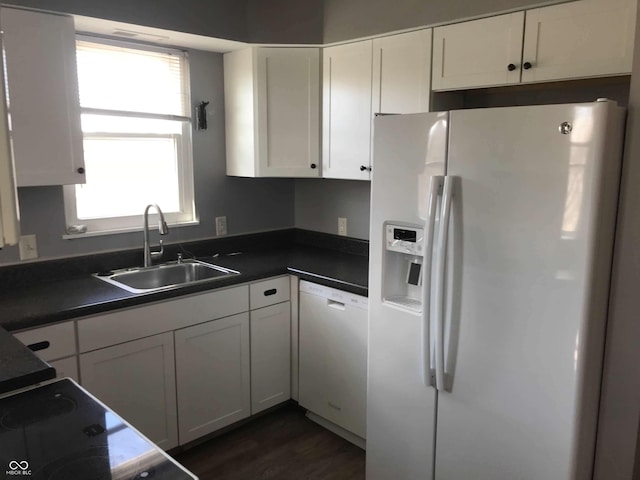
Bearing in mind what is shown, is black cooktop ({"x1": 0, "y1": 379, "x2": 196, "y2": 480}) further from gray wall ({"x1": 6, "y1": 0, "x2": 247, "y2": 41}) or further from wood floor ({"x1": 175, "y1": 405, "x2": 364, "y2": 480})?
gray wall ({"x1": 6, "y1": 0, "x2": 247, "y2": 41})

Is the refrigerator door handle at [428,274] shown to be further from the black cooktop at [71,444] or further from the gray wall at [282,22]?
the gray wall at [282,22]

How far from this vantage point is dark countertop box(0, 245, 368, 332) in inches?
82.1

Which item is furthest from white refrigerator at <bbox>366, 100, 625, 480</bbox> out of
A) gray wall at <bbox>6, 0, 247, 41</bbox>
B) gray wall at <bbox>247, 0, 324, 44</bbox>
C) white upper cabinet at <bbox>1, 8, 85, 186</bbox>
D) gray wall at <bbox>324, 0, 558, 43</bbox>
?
white upper cabinet at <bbox>1, 8, 85, 186</bbox>

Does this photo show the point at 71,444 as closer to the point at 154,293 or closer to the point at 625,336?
the point at 154,293

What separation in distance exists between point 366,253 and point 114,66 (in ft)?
5.68

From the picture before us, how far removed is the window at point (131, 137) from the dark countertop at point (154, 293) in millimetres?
380

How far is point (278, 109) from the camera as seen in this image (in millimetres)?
2990

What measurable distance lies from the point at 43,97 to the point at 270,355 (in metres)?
1.66

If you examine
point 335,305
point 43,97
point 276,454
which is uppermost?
point 43,97

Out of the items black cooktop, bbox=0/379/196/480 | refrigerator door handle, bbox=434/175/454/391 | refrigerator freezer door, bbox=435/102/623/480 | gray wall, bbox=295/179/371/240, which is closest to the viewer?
black cooktop, bbox=0/379/196/480

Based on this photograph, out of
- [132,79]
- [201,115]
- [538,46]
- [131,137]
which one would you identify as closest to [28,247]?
[131,137]

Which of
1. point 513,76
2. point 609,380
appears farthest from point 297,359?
point 513,76

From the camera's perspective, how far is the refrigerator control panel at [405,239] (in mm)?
2002

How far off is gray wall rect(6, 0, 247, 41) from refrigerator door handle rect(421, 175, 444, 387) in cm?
158
